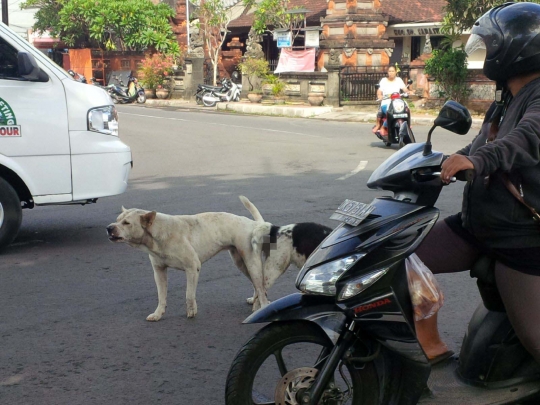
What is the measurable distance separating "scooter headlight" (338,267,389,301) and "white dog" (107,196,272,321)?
2301 mm

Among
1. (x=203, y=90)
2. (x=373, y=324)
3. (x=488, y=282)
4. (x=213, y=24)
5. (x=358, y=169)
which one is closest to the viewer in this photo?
(x=373, y=324)

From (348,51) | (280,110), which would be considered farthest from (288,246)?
(348,51)

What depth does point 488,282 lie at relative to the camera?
328 centimetres

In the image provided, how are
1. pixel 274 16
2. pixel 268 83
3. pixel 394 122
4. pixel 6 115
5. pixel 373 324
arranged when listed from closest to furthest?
pixel 373 324
pixel 6 115
pixel 394 122
pixel 268 83
pixel 274 16

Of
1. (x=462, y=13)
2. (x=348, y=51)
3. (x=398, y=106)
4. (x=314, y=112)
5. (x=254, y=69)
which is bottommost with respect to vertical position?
(x=314, y=112)

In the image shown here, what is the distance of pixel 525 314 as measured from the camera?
3.08 meters

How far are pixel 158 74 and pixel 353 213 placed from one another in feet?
106

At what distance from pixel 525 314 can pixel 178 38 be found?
3996cm

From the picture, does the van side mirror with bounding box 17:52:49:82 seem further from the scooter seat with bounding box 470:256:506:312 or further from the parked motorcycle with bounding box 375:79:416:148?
the parked motorcycle with bounding box 375:79:416:148

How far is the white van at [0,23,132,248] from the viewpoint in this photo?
272 inches

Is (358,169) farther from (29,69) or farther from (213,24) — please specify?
(213,24)

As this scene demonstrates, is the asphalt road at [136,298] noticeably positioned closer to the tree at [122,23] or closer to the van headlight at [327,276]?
the van headlight at [327,276]

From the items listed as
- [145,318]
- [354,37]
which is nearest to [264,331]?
[145,318]

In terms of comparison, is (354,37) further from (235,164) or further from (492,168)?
(492,168)
